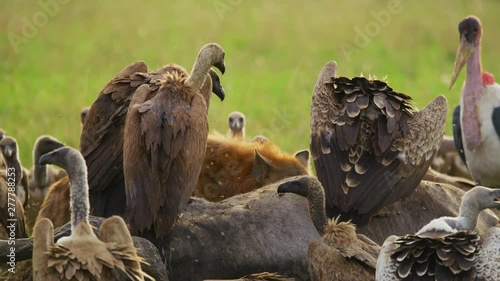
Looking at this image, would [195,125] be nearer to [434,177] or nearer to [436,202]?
[436,202]

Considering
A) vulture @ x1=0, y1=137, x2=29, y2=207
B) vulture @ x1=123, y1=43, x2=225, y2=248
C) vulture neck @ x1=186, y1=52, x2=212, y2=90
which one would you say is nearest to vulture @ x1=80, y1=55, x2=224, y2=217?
vulture neck @ x1=186, y1=52, x2=212, y2=90

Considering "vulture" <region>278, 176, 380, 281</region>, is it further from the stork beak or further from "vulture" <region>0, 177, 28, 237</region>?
the stork beak

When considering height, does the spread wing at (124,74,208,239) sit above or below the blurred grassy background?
below

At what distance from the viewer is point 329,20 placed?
26625mm

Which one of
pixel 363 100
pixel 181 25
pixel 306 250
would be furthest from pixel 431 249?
pixel 181 25

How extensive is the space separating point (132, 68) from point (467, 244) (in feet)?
10.9

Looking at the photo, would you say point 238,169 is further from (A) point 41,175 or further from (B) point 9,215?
(A) point 41,175

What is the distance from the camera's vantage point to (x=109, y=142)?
8.51 m

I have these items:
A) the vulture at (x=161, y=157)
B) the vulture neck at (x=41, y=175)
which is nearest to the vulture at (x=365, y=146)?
the vulture at (x=161, y=157)

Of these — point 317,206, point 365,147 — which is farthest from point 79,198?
point 365,147

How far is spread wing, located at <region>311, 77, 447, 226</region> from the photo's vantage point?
8.46 meters

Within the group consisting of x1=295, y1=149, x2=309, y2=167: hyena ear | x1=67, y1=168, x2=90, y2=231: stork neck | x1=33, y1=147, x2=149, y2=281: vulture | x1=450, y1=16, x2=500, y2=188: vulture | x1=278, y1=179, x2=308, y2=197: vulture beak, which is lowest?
x1=33, y1=147, x2=149, y2=281: vulture

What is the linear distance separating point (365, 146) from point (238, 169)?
1147 millimetres

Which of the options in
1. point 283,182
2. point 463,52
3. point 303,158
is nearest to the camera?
point 283,182
